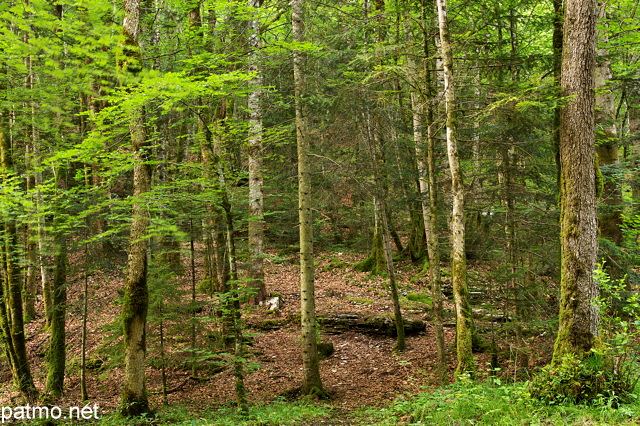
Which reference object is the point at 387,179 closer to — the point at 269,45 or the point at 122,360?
the point at 269,45

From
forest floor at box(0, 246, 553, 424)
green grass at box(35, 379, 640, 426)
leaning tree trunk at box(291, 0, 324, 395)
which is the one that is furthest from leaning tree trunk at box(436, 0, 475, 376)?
leaning tree trunk at box(291, 0, 324, 395)

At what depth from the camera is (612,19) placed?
9.31 m

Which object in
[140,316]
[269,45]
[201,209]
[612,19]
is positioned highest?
[612,19]

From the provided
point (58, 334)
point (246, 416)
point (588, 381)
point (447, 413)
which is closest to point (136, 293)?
point (246, 416)

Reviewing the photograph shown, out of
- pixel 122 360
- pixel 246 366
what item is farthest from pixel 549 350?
pixel 122 360

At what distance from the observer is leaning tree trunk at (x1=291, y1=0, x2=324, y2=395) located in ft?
28.0

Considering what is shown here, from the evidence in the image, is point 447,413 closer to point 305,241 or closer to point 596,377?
point 596,377

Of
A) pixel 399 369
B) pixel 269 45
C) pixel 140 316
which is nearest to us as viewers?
pixel 140 316

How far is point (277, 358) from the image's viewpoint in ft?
35.7

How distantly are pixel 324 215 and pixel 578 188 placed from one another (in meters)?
5.28

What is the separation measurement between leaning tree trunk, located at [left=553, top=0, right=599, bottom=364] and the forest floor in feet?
6.67

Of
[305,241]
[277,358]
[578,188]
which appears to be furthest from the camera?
[277,358]

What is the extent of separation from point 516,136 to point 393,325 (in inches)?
251

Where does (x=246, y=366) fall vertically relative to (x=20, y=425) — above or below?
above
